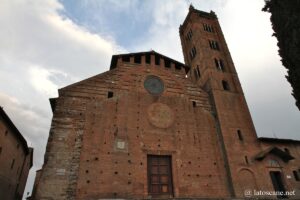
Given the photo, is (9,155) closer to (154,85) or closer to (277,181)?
(154,85)

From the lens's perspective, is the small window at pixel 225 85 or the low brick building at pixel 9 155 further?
the small window at pixel 225 85

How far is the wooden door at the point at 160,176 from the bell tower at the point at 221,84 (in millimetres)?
4296

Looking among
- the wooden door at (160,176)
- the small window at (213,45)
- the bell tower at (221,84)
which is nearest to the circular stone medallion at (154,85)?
the bell tower at (221,84)

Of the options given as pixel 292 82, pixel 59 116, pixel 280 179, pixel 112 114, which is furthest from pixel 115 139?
pixel 280 179

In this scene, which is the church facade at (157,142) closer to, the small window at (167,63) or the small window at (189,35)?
the small window at (167,63)

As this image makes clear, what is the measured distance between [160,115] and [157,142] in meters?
2.18

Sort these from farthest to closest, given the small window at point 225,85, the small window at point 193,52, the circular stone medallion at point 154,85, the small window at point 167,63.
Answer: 1. the small window at point 193,52
2. the small window at point 225,85
3. the small window at point 167,63
4. the circular stone medallion at point 154,85

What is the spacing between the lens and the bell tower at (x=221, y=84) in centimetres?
1635

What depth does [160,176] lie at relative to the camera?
1441 cm

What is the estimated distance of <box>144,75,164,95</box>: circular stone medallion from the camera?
17619 millimetres

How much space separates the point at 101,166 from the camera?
43.5 ft

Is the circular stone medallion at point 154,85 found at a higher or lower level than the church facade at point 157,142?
higher

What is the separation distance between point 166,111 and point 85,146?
21.2 feet

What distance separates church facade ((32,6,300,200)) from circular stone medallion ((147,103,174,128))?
0.08m
